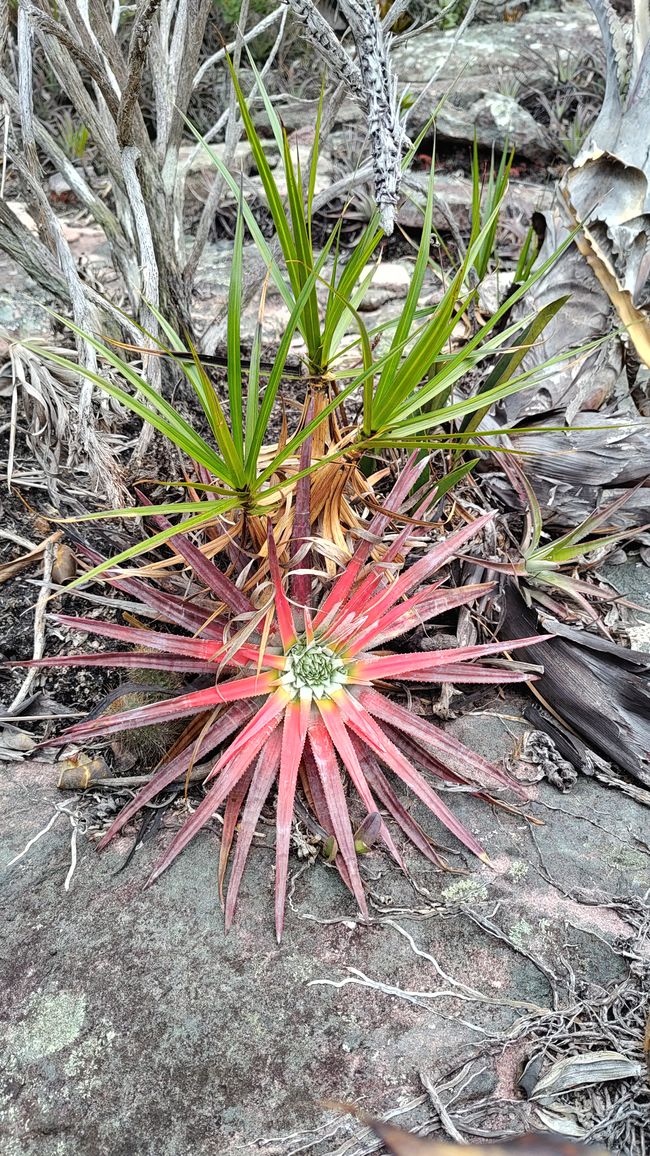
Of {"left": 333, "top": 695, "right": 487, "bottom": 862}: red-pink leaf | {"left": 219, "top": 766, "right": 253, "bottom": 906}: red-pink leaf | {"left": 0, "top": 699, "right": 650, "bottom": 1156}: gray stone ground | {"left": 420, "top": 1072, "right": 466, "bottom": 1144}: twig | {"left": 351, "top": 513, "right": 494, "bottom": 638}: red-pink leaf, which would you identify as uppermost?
{"left": 351, "top": 513, "right": 494, "bottom": 638}: red-pink leaf

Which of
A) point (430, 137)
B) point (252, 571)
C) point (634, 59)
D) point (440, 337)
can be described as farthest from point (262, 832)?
point (430, 137)

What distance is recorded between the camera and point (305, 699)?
4.92 feet

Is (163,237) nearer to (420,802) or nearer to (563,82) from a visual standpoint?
(420,802)

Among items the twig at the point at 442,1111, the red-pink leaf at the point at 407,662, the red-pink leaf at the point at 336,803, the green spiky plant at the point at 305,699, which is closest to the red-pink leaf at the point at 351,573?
the green spiky plant at the point at 305,699

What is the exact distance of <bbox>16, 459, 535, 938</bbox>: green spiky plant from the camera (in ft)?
4.60

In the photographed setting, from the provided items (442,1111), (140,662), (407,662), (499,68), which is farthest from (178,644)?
(499,68)

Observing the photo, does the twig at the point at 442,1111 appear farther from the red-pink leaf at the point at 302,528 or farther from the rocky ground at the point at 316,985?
the red-pink leaf at the point at 302,528

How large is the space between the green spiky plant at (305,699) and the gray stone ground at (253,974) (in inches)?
2.5

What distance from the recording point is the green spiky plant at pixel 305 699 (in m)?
1.40

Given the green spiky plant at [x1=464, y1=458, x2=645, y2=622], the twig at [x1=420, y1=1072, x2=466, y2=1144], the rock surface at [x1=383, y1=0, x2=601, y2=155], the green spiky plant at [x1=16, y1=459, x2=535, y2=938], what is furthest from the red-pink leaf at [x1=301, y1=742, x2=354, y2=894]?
the rock surface at [x1=383, y1=0, x2=601, y2=155]

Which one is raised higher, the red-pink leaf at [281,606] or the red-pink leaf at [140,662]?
the red-pink leaf at [281,606]

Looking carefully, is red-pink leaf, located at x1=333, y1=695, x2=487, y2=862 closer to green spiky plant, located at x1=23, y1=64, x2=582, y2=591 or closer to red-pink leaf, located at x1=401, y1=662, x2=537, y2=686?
red-pink leaf, located at x1=401, y1=662, x2=537, y2=686

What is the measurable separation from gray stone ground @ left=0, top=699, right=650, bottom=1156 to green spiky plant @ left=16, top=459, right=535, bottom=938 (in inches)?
2.5

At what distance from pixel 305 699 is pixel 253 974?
1.53ft
